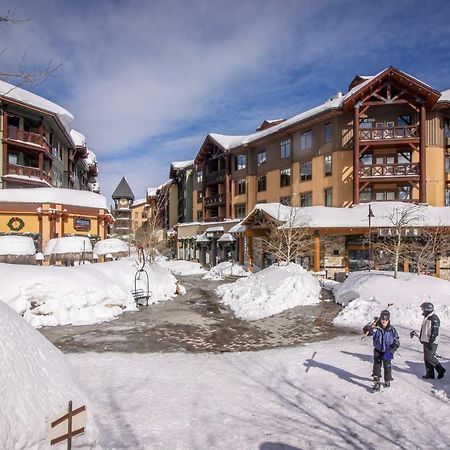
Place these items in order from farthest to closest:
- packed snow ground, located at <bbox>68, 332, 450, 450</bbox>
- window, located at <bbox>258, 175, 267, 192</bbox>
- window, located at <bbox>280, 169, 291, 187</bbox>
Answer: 1. window, located at <bbox>258, 175, 267, 192</bbox>
2. window, located at <bbox>280, 169, 291, 187</bbox>
3. packed snow ground, located at <bbox>68, 332, 450, 450</bbox>

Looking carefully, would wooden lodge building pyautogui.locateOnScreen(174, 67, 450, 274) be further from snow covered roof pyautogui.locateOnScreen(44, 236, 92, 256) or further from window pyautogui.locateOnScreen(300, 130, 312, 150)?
snow covered roof pyautogui.locateOnScreen(44, 236, 92, 256)

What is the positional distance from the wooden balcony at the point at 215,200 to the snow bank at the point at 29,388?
121 feet

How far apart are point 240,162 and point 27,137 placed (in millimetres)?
20348

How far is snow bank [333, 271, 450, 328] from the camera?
12.8 meters

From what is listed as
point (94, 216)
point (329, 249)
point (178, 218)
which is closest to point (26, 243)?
point (94, 216)

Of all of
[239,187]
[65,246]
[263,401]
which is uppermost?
[239,187]

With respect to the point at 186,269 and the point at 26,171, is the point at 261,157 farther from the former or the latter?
the point at 26,171

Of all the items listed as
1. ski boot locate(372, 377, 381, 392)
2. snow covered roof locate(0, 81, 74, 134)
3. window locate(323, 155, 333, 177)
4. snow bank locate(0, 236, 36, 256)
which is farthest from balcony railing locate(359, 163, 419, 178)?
snow covered roof locate(0, 81, 74, 134)

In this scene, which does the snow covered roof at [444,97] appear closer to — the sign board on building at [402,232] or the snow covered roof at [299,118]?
the snow covered roof at [299,118]

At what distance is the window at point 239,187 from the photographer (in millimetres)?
40500

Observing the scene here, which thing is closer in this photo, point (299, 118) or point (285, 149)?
point (299, 118)

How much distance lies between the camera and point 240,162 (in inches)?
1608

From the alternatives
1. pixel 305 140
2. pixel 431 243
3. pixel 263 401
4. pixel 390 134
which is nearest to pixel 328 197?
pixel 305 140

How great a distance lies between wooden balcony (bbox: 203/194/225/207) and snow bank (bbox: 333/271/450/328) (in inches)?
1087
